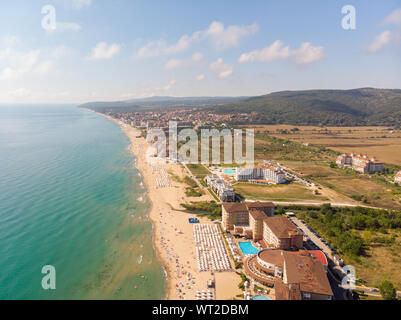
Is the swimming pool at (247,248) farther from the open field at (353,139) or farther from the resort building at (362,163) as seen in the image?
the open field at (353,139)

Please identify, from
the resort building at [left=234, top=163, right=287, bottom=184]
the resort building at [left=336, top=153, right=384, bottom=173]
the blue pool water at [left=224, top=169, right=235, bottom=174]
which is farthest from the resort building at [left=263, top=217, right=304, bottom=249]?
the resort building at [left=336, top=153, right=384, bottom=173]

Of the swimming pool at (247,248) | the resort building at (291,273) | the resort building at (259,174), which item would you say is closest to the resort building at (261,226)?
the swimming pool at (247,248)

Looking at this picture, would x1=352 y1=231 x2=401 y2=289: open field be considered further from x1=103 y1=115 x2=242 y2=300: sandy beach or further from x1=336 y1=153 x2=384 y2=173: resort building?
x1=336 y1=153 x2=384 y2=173: resort building

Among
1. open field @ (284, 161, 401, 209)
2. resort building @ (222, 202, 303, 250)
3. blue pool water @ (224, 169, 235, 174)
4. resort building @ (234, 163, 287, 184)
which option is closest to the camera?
resort building @ (222, 202, 303, 250)

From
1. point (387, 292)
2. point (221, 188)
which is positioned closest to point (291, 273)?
point (387, 292)

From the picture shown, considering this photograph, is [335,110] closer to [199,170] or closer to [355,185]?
[355,185]

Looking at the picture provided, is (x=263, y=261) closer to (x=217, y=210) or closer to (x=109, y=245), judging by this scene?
(x=217, y=210)
